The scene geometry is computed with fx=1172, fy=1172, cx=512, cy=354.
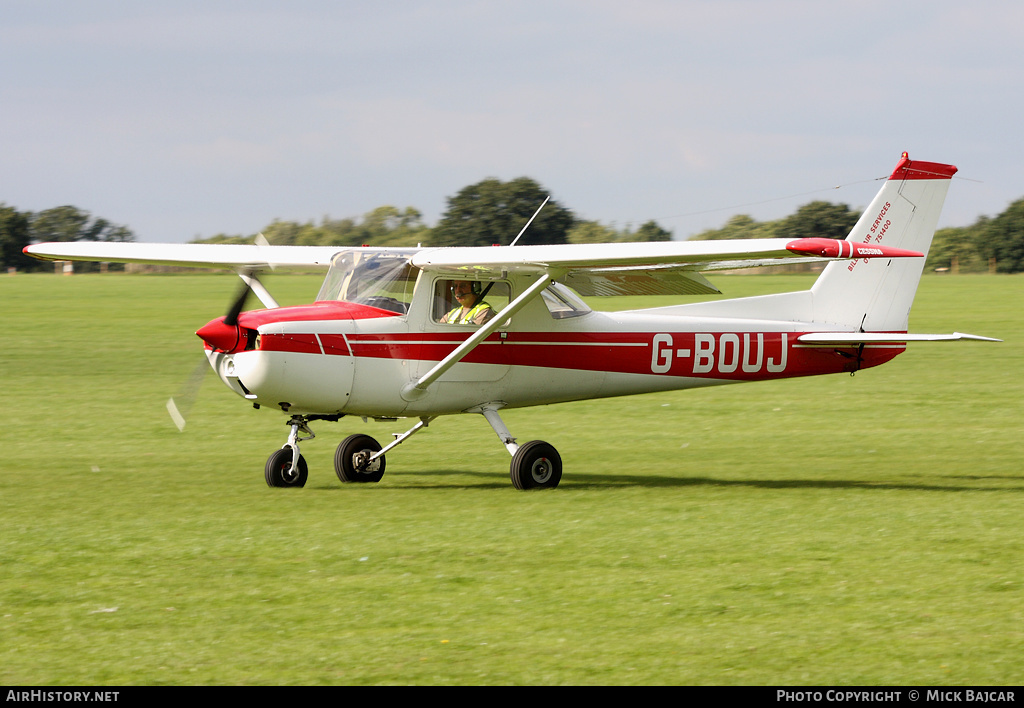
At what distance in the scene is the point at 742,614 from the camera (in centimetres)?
675

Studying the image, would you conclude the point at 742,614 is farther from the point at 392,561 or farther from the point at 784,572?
the point at 392,561

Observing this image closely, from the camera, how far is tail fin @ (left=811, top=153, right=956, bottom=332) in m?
13.1

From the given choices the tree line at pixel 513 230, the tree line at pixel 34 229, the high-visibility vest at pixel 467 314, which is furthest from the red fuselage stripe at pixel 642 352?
the tree line at pixel 34 229

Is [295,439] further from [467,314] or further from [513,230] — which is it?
[513,230]

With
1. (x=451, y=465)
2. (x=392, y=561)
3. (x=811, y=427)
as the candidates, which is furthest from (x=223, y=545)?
(x=811, y=427)

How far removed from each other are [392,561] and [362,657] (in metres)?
2.18

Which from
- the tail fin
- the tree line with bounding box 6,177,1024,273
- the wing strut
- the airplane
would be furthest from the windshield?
the tree line with bounding box 6,177,1024,273

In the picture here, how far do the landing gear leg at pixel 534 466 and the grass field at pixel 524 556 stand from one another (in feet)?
0.72

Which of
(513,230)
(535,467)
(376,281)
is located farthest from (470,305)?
(513,230)

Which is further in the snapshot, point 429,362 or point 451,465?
point 451,465

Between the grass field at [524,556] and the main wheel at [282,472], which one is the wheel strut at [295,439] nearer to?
the main wheel at [282,472]

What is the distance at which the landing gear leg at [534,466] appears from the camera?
1147 cm

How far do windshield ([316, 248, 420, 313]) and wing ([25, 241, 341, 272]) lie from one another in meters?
0.80

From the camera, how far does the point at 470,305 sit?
11.8 metres
